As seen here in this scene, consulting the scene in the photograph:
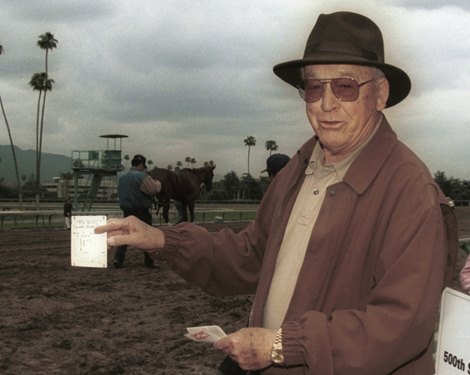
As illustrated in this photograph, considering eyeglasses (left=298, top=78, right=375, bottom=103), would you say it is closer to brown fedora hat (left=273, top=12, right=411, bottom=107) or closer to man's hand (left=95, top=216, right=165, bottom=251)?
brown fedora hat (left=273, top=12, right=411, bottom=107)

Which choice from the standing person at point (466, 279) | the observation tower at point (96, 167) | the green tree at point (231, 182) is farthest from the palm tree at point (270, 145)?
the standing person at point (466, 279)

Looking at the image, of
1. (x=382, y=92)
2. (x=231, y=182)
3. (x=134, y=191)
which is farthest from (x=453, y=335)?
(x=231, y=182)

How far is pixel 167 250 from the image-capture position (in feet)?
8.57

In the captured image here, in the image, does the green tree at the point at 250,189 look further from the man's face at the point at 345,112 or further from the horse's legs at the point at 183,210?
the man's face at the point at 345,112

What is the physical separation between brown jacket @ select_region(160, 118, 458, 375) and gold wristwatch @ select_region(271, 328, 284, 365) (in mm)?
22

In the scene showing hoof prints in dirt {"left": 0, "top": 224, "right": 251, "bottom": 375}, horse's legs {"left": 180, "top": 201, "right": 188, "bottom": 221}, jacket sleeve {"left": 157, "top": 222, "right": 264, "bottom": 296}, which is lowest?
hoof prints in dirt {"left": 0, "top": 224, "right": 251, "bottom": 375}

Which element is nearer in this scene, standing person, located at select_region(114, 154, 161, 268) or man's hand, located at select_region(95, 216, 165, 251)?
man's hand, located at select_region(95, 216, 165, 251)

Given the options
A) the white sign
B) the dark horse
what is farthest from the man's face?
the dark horse

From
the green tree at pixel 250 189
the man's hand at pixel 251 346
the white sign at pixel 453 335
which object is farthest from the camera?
the green tree at pixel 250 189

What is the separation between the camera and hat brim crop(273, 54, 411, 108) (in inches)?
82.4

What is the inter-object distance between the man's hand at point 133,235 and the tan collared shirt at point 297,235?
56 centimetres

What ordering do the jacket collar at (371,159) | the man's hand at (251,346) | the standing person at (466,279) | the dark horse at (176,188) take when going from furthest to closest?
the dark horse at (176,188)
the standing person at (466,279)
the jacket collar at (371,159)
the man's hand at (251,346)

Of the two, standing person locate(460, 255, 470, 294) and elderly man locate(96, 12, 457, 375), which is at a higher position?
elderly man locate(96, 12, 457, 375)

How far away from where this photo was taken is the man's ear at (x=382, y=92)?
7.36 ft
